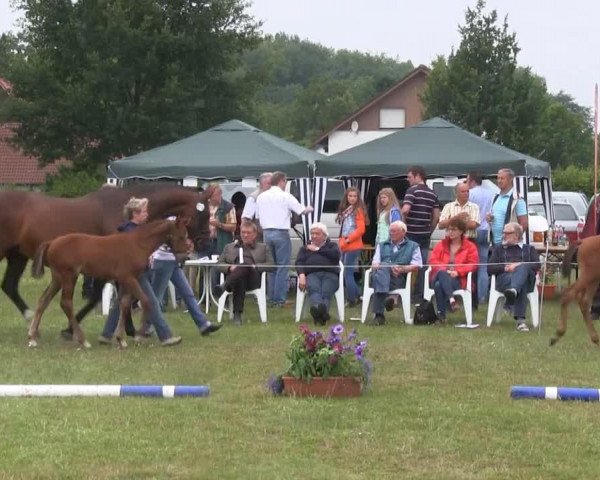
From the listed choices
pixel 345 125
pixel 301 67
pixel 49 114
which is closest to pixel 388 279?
pixel 49 114

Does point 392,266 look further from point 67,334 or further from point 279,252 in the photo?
point 67,334

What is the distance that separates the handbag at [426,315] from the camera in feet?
47.3

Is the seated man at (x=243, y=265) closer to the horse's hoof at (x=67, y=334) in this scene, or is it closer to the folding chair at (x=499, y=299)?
the horse's hoof at (x=67, y=334)

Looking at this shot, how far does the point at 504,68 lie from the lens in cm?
4162

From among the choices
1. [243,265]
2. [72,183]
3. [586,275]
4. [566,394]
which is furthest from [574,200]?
[566,394]

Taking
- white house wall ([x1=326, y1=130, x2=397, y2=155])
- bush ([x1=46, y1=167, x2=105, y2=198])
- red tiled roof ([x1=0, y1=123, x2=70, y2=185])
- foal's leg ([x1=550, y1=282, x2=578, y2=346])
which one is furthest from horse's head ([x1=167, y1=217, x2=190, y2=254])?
white house wall ([x1=326, y1=130, x2=397, y2=155])

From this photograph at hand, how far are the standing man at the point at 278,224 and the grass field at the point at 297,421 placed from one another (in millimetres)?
4141

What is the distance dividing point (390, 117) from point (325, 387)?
207ft

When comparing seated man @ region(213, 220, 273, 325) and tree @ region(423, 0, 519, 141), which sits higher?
tree @ region(423, 0, 519, 141)

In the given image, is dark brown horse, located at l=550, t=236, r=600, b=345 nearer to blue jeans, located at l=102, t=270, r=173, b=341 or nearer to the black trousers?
the black trousers

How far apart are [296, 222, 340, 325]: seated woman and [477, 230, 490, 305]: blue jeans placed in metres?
1.86

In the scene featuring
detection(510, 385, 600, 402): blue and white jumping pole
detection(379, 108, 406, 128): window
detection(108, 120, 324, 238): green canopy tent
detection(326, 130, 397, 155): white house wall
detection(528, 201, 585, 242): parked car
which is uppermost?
detection(379, 108, 406, 128): window

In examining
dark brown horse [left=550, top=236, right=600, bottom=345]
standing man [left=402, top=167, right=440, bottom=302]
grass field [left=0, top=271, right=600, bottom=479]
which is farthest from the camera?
standing man [left=402, top=167, right=440, bottom=302]

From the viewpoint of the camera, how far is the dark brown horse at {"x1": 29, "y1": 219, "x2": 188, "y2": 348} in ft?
38.8
